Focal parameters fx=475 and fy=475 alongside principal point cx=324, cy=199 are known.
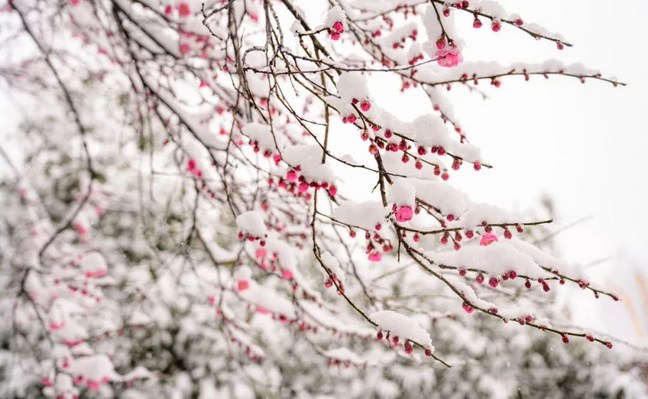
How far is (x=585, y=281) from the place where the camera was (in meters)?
1.40

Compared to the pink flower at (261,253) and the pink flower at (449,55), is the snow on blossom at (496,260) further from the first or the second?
the pink flower at (261,253)

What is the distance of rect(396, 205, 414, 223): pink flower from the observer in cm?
125

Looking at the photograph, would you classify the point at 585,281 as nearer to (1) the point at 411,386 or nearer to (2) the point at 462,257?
(2) the point at 462,257

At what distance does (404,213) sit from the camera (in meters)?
1.26

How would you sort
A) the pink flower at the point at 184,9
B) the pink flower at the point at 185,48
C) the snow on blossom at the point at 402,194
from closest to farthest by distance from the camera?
the snow on blossom at the point at 402,194 < the pink flower at the point at 184,9 < the pink flower at the point at 185,48

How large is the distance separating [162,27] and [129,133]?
466cm

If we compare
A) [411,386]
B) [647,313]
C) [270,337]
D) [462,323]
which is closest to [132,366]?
[270,337]

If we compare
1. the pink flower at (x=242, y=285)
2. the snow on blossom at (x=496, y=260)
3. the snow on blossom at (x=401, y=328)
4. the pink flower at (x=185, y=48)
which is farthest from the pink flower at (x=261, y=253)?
the pink flower at (x=185, y=48)

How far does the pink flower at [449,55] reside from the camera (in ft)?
4.73

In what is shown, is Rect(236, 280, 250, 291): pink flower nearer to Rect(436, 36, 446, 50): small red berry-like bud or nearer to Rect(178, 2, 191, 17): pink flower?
Rect(178, 2, 191, 17): pink flower

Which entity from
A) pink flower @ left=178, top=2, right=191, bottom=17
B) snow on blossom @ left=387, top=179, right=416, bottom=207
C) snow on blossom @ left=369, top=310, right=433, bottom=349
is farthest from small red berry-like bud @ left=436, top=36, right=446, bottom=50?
pink flower @ left=178, top=2, right=191, bottom=17

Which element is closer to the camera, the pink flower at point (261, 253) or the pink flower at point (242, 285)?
the pink flower at point (261, 253)

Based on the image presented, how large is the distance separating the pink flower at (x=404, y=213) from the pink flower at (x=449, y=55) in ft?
1.63

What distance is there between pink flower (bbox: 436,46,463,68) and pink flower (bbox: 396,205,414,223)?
498mm
